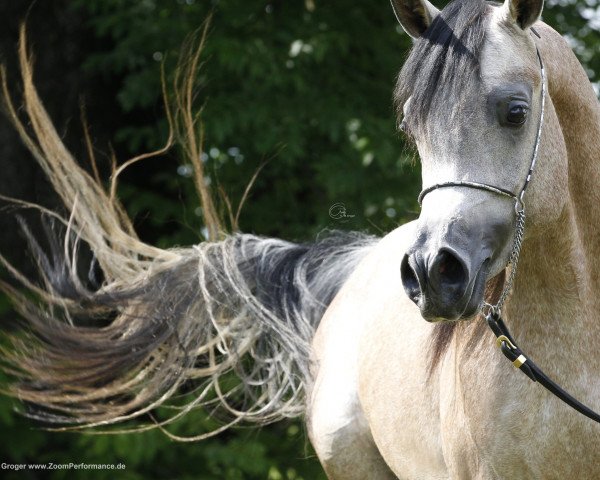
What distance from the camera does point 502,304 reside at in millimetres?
2975

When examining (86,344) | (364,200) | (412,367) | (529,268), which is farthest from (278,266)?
(364,200)

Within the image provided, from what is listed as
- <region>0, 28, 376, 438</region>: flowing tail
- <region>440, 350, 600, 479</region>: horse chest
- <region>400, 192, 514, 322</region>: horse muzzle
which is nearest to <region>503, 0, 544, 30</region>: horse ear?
<region>400, 192, 514, 322</region>: horse muzzle

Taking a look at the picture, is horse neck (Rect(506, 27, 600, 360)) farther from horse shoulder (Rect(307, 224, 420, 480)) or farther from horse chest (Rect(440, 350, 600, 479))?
horse shoulder (Rect(307, 224, 420, 480))

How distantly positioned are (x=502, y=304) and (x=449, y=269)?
46 cm

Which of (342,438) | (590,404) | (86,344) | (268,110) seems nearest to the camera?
(590,404)

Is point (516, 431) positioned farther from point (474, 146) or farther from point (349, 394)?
point (349, 394)

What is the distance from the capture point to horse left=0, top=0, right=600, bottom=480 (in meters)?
2.65

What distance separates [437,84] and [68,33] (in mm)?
5738

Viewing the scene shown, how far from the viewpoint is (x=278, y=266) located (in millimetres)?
4770

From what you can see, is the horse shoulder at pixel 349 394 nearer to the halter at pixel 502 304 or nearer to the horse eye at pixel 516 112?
the halter at pixel 502 304

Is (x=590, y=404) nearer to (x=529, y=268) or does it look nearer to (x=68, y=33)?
(x=529, y=268)

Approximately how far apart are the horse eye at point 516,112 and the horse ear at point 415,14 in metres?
0.41

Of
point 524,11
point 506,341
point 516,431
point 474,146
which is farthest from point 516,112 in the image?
point 516,431

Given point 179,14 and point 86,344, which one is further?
point 179,14
